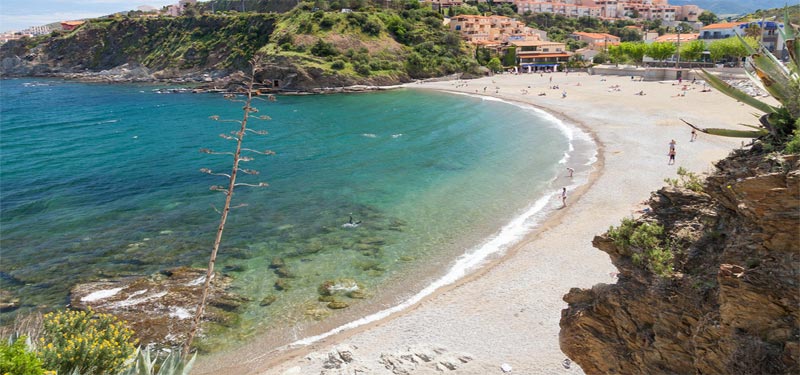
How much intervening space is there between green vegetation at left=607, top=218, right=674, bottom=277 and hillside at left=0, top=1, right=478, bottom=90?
308 ft

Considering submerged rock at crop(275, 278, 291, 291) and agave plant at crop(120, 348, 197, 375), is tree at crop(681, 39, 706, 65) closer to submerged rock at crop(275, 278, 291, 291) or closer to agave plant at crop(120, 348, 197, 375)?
submerged rock at crop(275, 278, 291, 291)

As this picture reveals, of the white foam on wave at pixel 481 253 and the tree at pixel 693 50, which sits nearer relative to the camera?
the white foam on wave at pixel 481 253

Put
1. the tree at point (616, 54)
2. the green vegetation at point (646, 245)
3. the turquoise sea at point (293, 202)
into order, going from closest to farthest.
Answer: the green vegetation at point (646, 245), the turquoise sea at point (293, 202), the tree at point (616, 54)

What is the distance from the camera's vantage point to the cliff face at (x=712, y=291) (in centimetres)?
591

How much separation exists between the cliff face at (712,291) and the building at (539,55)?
11719 cm

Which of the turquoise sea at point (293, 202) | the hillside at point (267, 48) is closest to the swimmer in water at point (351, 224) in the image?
the turquoise sea at point (293, 202)

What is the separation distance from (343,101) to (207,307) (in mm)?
67074

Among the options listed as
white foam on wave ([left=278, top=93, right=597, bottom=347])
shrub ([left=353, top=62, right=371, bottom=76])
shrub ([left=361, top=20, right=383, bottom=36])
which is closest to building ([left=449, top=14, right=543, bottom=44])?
shrub ([left=361, top=20, right=383, bottom=36])

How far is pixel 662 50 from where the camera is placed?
8994 centimetres

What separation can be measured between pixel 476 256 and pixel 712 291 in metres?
16.3

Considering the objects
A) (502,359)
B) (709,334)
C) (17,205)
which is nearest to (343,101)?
(17,205)

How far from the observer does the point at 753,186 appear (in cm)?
625

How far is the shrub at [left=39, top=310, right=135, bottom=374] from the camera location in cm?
892

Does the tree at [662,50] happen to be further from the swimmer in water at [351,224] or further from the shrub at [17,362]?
the shrub at [17,362]
